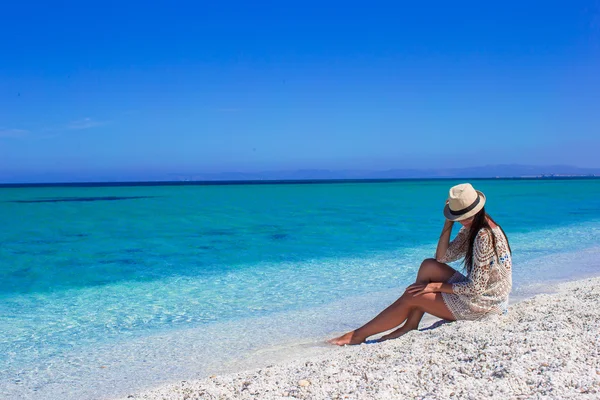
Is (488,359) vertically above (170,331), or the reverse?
(488,359)

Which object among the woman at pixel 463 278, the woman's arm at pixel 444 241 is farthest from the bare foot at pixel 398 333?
the woman's arm at pixel 444 241

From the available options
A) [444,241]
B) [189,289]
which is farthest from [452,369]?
[189,289]

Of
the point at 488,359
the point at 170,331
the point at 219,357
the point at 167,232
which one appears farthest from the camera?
the point at 167,232

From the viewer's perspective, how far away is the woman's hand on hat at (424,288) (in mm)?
4699

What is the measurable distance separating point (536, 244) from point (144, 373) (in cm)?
1064

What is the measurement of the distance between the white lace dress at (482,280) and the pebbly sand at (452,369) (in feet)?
0.54

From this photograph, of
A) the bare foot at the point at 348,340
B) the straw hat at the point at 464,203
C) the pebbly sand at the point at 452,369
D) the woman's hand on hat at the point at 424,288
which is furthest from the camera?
the bare foot at the point at 348,340

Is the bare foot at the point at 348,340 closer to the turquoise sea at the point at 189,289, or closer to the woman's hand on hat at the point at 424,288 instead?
the turquoise sea at the point at 189,289

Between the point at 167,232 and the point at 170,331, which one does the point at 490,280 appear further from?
the point at 167,232

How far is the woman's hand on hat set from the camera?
15.4 feet

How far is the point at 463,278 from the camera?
15.6ft

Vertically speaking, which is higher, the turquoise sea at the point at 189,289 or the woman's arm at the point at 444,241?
the woman's arm at the point at 444,241

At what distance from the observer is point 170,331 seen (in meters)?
6.05

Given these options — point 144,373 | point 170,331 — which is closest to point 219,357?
point 144,373
